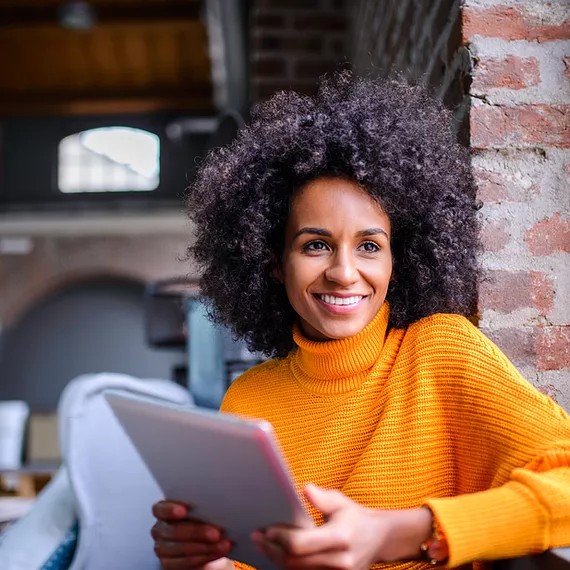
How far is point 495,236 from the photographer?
1397 millimetres

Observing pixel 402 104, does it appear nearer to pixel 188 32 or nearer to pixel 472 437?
→ pixel 472 437

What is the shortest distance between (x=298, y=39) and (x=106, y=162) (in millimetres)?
5731

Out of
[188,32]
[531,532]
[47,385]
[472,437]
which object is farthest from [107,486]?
[47,385]

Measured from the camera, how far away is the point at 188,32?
6.75 metres

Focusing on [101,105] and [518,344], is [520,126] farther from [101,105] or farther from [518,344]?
[101,105]

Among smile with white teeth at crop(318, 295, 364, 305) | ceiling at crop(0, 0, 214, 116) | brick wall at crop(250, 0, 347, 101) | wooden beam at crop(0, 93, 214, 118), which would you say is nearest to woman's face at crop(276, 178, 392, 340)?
smile with white teeth at crop(318, 295, 364, 305)

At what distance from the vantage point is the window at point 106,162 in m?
8.47

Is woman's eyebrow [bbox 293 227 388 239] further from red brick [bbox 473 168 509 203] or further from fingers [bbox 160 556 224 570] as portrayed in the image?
fingers [bbox 160 556 224 570]

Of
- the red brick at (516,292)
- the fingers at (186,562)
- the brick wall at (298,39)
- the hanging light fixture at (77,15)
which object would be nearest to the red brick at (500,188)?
the red brick at (516,292)

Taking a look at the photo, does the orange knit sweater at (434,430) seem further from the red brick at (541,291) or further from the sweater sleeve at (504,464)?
the red brick at (541,291)

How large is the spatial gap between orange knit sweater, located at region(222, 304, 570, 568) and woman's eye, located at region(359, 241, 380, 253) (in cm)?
11

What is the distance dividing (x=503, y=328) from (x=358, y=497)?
1.43 ft

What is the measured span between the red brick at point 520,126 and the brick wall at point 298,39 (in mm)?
1836

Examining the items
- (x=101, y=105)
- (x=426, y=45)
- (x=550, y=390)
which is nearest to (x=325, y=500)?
(x=550, y=390)
